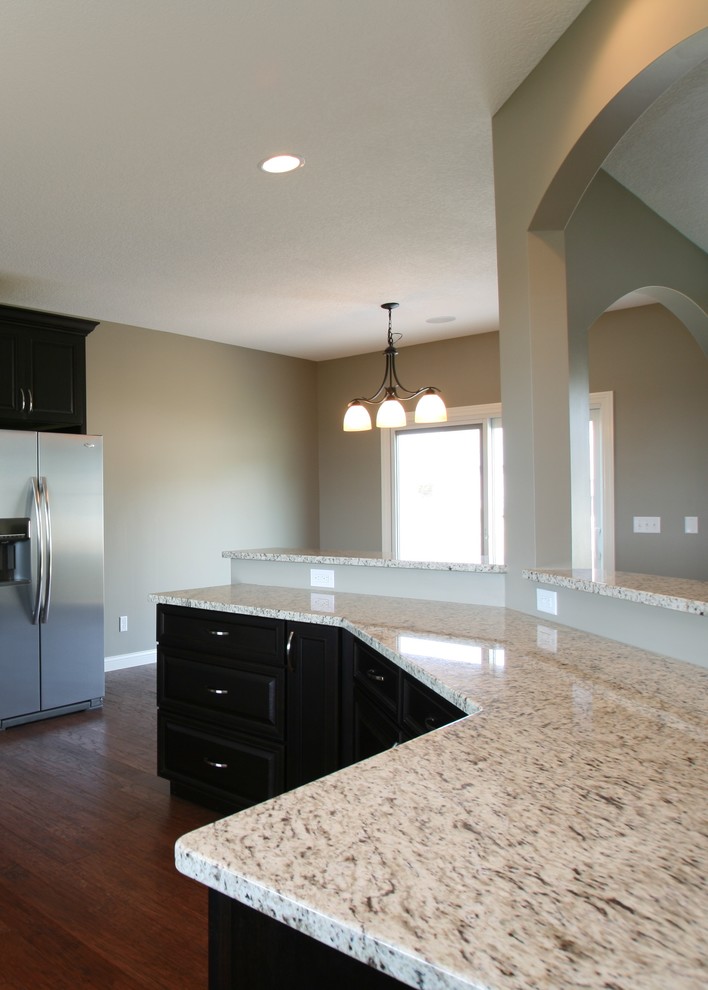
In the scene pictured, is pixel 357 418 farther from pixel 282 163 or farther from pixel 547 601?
pixel 547 601

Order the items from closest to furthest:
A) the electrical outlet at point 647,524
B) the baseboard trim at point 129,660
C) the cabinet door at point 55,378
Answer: the cabinet door at point 55,378 < the electrical outlet at point 647,524 < the baseboard trim at point 129,660

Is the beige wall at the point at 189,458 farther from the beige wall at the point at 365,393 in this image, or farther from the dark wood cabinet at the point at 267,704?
the dark wood cabinet at the point at 267,704

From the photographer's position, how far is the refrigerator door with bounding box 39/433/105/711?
4418mm

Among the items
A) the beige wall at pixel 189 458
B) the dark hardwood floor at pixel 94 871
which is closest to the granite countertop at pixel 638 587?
the dark hardwood floor at pixel 94 871

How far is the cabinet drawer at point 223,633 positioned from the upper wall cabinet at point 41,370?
213 centimetres

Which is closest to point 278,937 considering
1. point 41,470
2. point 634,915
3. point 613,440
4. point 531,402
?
point 634,915

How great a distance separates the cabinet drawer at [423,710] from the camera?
1.69 meters

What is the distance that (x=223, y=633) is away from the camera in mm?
2855

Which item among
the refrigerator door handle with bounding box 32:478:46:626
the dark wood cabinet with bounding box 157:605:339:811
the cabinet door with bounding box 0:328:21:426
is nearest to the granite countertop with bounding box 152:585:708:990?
the dark wood cabinet with bounding box 157:605:339:811

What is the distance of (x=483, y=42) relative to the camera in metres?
2.15

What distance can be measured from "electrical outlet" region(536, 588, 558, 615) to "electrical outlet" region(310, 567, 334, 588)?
41.6 inches

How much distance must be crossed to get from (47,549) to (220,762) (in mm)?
2092

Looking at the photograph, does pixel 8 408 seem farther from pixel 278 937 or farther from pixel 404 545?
pixel 278 937

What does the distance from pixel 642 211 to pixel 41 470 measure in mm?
3555
